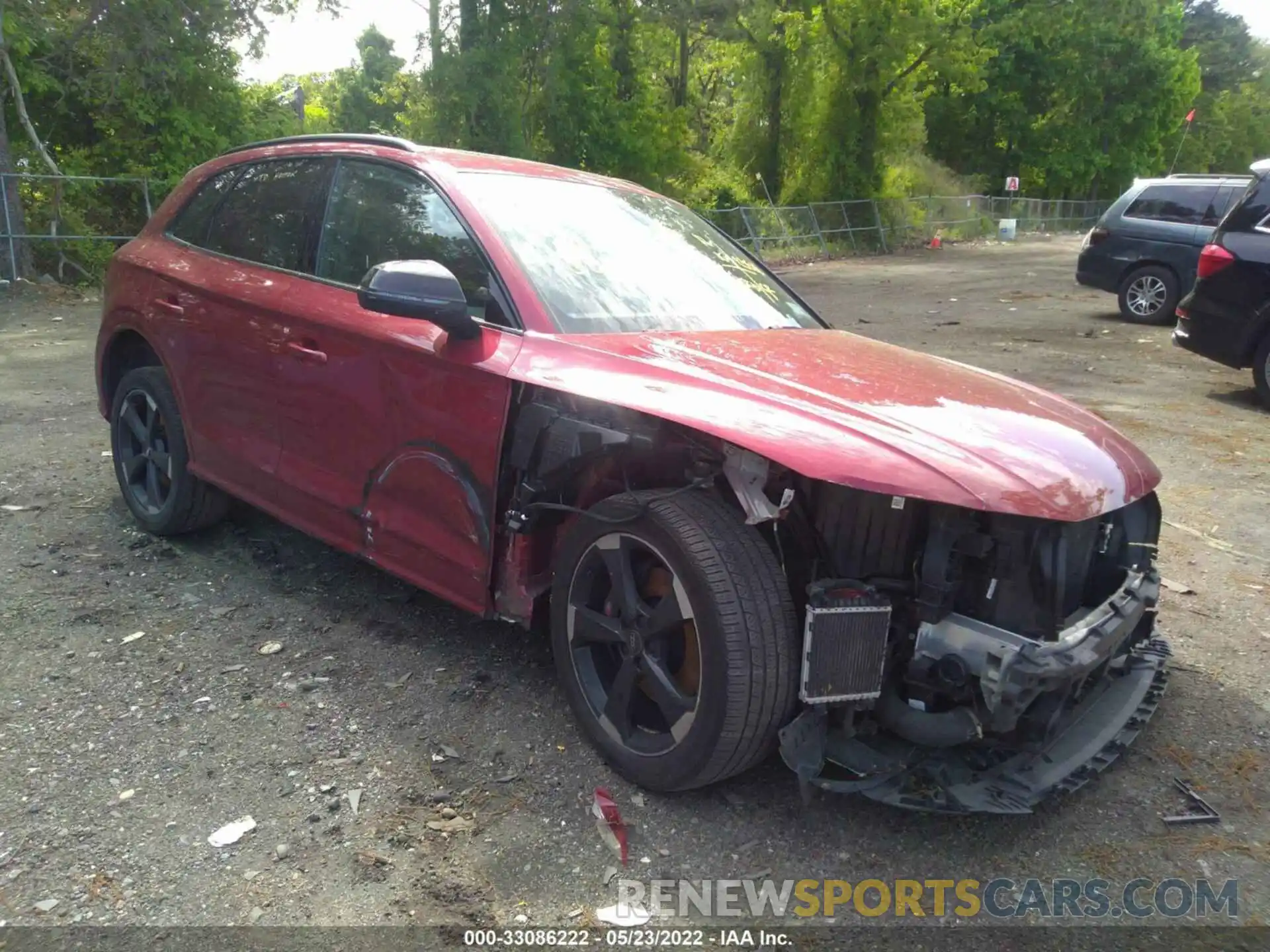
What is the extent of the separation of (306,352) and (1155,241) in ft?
39.5

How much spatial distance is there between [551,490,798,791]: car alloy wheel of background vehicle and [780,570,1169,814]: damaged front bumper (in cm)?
16

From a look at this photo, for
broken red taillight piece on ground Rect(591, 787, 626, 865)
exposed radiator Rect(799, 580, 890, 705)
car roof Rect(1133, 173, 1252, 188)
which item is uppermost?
car roof Rect(1133, 173, 1252, 188)

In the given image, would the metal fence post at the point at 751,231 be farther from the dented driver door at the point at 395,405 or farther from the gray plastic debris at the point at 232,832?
the gray plastic debris at the point at 232,832

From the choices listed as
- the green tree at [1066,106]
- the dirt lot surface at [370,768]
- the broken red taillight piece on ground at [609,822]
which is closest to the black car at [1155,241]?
the dirt lot surface at [370,768]

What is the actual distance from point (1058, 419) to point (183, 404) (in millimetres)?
3432

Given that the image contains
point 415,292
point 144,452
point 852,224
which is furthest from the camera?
point 852,224

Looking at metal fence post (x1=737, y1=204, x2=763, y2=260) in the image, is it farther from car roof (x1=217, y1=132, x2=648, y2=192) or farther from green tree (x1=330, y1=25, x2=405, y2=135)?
green tree (x1=330, y1=25, x2=405, y2=135)

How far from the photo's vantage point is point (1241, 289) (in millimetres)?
7809

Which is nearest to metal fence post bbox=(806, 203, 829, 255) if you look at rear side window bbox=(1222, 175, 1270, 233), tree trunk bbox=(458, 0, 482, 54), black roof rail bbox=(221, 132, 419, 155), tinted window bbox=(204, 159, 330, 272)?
tree trunk bbox=(458, 0, 482, 54)

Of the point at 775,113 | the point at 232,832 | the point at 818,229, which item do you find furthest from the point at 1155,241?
the point at 775,113

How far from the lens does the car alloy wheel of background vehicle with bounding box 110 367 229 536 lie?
431 centimetres

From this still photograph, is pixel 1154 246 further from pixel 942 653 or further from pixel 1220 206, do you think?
pixel 942 653

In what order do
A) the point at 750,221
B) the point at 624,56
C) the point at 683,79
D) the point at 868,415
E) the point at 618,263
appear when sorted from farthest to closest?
1. the point at 683,79
2. the point at 624,56
3. the point at 750,221
4. the point at 618,263
5. the point at 868,415

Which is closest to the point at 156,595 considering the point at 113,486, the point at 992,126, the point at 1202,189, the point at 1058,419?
the point at 113,486
